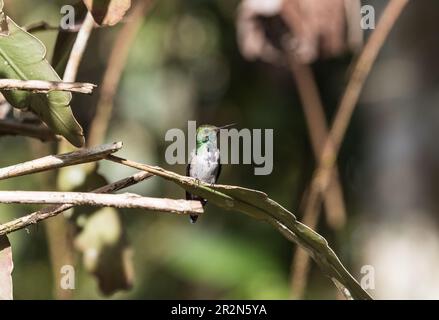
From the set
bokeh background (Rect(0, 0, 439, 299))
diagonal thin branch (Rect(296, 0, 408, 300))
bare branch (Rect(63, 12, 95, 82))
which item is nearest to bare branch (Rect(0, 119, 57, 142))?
bare branch (Rect(63, 12, 95, 82))

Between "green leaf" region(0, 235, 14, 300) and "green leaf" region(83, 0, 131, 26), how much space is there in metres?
0.39

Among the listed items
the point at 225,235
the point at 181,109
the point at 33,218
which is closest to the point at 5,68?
the point at 33,218

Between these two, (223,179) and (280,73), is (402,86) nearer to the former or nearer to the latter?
(280,73)

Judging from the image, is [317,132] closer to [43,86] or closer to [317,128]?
[317,128]

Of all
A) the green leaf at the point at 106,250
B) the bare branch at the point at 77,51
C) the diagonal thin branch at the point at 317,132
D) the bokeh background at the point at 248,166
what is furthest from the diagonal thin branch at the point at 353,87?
the bare branch at the point at 77,51

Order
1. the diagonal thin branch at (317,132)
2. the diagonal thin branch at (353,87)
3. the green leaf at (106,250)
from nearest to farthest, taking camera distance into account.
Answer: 1. the green leaf at (106,250)
2. the diagonal thin branch at (353,87)
3. the diagonal thin branch at (317,132)

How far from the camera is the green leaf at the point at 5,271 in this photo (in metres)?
1.23

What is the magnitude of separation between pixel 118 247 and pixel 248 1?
938mm

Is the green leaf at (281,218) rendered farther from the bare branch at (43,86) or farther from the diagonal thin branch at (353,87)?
the diagonal thin branch at (353,87)

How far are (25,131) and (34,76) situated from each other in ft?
0.79

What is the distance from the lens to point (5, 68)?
4.58ft

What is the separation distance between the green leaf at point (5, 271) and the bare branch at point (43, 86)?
22 centimetres

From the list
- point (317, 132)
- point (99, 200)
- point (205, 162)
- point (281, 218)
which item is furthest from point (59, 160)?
point (317, 132)

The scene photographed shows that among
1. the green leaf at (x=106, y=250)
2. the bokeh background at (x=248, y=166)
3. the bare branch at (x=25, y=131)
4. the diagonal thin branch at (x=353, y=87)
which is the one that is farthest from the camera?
the bokeh background at (x=248, y=166)
